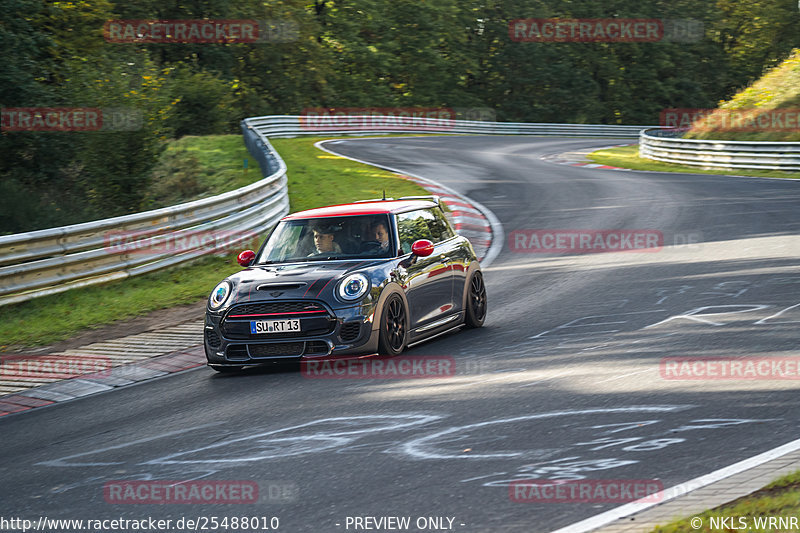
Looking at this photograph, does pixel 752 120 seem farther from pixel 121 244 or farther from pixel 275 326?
pixel 275 326

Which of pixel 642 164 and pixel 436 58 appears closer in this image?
pixel 642 164

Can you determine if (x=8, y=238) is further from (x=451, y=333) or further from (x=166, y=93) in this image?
(x=166, y=93)

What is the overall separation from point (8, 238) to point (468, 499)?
919 cm

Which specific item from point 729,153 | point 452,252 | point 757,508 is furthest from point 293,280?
point 729,153

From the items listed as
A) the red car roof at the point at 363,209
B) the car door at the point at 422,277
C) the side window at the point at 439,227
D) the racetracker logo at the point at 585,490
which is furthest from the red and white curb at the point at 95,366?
the racetracker logo at the point at 585,490

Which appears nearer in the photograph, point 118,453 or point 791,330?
point 118,453

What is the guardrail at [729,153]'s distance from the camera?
28047 millimetres

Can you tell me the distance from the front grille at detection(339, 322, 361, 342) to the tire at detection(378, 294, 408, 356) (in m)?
0.28

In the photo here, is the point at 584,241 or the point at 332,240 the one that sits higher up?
the point at 332,240

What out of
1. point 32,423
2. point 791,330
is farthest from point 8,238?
point 791,330

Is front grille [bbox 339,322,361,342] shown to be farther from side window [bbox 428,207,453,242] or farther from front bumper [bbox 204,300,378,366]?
side window [bbox 428,207,453,242]

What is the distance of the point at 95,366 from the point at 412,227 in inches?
145

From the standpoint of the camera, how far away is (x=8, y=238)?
1230 cm

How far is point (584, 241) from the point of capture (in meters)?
16.9
